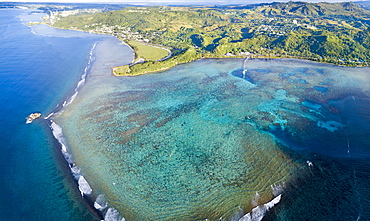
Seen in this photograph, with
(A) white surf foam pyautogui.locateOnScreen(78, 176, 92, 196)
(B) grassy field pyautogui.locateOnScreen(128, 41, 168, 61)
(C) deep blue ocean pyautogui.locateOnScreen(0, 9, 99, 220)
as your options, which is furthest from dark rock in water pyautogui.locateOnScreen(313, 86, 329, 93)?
(C) deep blue ocean pyautogui.locateOnScreen(0, 9, 99, 220)

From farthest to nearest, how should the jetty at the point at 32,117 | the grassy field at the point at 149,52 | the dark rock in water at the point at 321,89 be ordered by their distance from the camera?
the grassy field at the point at 149,52 → the dark rock in water at the point at 321,89 → the jetty at the point at 32,117

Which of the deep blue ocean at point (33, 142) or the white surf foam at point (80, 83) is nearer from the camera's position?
the deep blue ocean at point (33, 142)

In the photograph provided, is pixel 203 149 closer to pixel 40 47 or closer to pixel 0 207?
pixel 0 207

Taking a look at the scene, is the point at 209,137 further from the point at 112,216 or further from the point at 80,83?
the point at 80,83

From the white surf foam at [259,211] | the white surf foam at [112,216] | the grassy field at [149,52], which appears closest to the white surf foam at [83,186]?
the white surf foam at [112,216]

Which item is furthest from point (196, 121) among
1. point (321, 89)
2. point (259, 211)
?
point (321, 89)

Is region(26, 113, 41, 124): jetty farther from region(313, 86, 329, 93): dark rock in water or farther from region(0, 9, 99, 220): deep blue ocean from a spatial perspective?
region(313, 86, 329, 93): dark rock in water

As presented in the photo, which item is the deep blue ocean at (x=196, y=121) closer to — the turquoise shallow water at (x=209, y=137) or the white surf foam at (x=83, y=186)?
the turquoise shallow water at (x=209, y=137)
